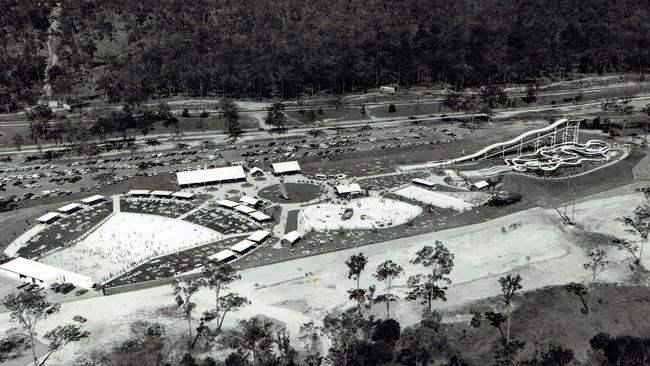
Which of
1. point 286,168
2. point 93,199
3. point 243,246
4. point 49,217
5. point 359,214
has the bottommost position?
point 243,246

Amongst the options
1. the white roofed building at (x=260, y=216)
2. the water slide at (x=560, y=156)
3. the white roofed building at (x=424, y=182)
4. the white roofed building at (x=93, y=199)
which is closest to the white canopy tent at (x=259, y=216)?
the white roofed building at (x=260, y=216)

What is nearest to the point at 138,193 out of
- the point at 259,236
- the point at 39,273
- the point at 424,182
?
the point at 39,273

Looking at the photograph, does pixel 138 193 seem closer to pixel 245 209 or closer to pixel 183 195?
pixel 183 195

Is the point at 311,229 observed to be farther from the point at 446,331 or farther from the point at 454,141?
the point at 454,141

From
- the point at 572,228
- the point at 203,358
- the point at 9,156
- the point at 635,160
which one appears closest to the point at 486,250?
the point at 572,228

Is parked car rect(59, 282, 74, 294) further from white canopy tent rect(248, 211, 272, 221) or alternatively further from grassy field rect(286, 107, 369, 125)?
grassy field rect(286, 107, 369, 125)

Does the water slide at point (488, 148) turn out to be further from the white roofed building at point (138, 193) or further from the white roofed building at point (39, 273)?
the white roofed building at point (39, 273)

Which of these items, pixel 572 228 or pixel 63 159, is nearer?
pixel 572 228

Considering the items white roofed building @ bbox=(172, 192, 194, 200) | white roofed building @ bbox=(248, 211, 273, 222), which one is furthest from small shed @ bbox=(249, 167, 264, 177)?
white roofed building @ bbox=(248, 211, 273, 222)
